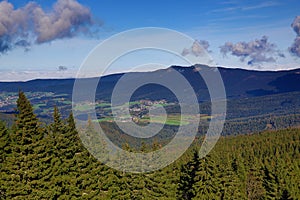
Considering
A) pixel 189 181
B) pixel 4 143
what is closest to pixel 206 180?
pixel 189 181

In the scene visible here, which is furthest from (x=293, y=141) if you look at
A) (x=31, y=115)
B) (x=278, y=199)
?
(x=31, y=115)

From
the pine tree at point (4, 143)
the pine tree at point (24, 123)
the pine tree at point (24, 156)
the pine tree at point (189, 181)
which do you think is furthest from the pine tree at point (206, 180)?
the pine tree at point (4, 143)

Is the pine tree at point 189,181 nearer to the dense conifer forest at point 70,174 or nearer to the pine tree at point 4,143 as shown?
the dense conifer forest at point 70,174

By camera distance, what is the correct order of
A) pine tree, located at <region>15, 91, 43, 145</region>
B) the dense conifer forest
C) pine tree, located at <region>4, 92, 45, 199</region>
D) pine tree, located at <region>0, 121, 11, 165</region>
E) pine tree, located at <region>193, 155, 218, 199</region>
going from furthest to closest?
1. pine tree, located at <region>193, 155, 218, 199</region>
2. pine tree, located at <region>0, 121, 11, 165</region>
3. pine tree, located at <region>15, 91, 43, 145</region>
4. the dense conifer forest
5. pine tree, located at <region>4, 92, 45, 199</region>

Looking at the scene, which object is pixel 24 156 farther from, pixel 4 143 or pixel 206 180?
pixel 206 180

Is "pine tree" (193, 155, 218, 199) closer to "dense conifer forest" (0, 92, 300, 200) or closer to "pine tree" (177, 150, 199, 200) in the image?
"dense conifer forest" (0, 92, 300, 200)

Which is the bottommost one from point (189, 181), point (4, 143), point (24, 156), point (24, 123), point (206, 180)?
point (189, 181)

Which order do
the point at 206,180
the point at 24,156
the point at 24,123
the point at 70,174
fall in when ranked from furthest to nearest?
the point at 206,180, the point at 70,174, the point at 24,123, the point at 24,156

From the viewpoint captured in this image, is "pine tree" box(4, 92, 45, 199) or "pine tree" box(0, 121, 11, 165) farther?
"pine tree" box(0, 121, 11, 165)

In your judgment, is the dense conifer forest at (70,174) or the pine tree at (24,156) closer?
the pine tree at (24,156)

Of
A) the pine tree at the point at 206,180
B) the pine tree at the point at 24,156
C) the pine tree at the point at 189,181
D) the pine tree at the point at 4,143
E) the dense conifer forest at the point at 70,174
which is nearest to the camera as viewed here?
the pine tree at the point at 24,156

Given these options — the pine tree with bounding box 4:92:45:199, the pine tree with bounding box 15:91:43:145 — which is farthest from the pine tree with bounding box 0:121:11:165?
the pine tree with bounding box 15:91:43:145
